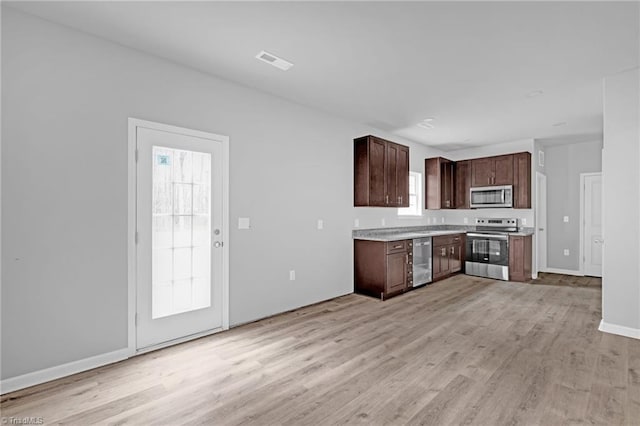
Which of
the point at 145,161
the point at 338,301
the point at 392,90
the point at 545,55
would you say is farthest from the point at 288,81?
the point at 338,301

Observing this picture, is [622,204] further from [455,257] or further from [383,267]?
[455,257]

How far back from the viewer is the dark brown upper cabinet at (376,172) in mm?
4934

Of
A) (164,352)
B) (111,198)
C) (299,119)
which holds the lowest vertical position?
(164,352)

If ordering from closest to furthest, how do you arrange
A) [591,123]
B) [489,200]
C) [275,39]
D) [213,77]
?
[275,39], [213,77], [591,123], [489,200]

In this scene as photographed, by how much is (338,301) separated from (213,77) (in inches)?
131

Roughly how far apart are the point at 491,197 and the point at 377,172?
3.00 meters

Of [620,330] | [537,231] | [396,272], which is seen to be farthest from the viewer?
[537,231]

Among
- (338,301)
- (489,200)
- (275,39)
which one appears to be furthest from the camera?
(489,200)

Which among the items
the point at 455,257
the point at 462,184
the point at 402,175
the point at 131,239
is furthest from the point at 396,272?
the point at 131,239

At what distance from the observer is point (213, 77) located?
3.38 meters

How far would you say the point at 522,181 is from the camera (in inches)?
241

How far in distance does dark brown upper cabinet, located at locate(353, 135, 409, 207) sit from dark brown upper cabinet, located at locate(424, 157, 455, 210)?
1.60 meters

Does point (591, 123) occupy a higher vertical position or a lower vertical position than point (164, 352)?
higher

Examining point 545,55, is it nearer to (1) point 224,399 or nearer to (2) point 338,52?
(2) point 338,52
